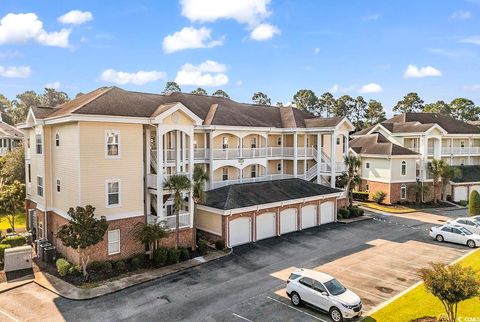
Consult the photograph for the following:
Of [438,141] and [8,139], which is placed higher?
[8,139]

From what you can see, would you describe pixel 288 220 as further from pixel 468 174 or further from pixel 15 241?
pixel 468 174

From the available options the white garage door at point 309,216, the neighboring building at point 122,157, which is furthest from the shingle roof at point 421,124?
the neighboring building at point 122,157

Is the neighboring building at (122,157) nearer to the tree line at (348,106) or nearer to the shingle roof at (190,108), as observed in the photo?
the shingle roof at (190,108)

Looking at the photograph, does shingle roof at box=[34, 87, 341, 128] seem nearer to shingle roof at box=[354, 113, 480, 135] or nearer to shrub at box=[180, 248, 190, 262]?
shrub at box=[180, 248, 190, 262]

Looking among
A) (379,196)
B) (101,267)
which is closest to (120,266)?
(101,267)

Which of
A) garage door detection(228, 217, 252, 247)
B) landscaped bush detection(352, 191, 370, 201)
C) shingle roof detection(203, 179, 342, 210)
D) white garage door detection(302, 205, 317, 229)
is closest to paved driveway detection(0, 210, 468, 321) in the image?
garage door detection(228, 217, 252, 247)
